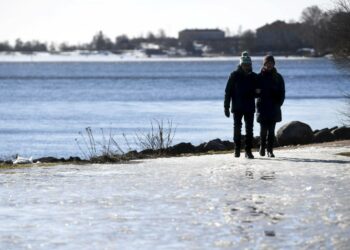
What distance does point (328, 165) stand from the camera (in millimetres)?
18438

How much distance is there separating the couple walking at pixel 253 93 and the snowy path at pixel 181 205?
863 millimetres

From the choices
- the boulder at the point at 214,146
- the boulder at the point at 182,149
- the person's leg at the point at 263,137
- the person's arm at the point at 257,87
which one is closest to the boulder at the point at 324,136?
the boulder at the point at 214,146

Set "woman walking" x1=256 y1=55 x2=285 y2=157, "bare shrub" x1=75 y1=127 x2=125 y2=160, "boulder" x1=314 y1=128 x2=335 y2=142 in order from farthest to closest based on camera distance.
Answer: "boulder" x1=314 y1=128 x2=335 y2=142 → "bare shrub" x1=75 y1=127 x2=125 y2=160 → "woman walking" x1=256 y1=55 x2=285 y2=157

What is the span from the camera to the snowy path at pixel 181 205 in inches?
454

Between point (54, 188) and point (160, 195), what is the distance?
185 cm

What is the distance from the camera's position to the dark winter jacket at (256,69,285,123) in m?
20.0

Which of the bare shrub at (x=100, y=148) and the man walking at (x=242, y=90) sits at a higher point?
the man walking at (x=242, y=90)

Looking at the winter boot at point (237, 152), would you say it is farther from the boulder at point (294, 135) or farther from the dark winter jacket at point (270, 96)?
the boulder at point (294, 135)

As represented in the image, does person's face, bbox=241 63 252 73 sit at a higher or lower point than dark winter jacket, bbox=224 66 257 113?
higher

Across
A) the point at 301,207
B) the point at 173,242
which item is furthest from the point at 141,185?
the point at 173,242

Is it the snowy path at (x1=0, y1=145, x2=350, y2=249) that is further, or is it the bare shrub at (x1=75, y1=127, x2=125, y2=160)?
the bare shrub at (x1=75, y1=127, x2=125, y2=160)

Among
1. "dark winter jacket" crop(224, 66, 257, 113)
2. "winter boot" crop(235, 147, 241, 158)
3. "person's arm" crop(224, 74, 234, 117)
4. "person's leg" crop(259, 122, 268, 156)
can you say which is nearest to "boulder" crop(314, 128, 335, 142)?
"person's leg" crop(259, 122, 268, 156)

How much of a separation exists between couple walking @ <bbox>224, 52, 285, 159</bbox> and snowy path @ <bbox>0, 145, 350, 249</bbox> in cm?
86

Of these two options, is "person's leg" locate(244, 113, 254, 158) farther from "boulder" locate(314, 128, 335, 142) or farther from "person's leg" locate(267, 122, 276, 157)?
"boulder" locate(314, 128, 335, 142)
